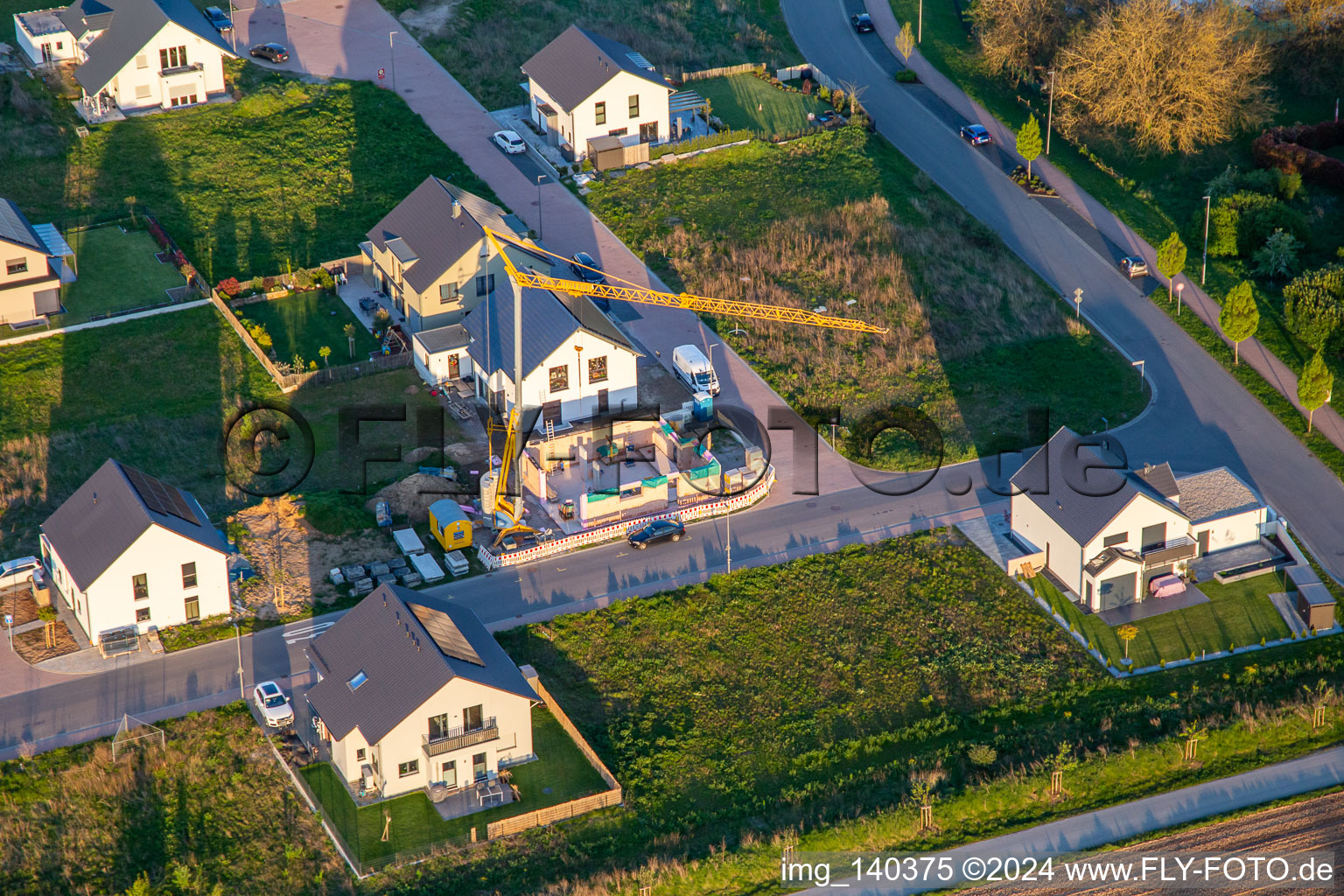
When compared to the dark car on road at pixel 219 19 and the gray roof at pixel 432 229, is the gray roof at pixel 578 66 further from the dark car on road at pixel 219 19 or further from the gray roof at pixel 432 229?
the dark car on road at pixel 219 19

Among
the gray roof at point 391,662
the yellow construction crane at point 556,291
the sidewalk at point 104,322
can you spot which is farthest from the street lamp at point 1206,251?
the sidewalk at point 104,322

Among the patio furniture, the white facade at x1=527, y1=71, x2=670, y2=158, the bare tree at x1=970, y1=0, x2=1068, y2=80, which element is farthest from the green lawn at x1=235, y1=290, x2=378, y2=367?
the bare tree at x1=970, y1=0, x2=1068, y2=80

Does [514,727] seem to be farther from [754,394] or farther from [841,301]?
[841,301]

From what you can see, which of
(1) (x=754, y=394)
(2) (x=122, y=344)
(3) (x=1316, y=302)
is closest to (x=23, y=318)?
(2) (x=122, y=344)

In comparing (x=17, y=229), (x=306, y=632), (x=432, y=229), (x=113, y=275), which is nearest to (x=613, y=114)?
(x=432, y=229)

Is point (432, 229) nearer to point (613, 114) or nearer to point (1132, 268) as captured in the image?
point (613, 114)

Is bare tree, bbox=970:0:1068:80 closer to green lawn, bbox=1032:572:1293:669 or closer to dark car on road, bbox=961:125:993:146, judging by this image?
dark car on road, bbox=961:125:993:146
